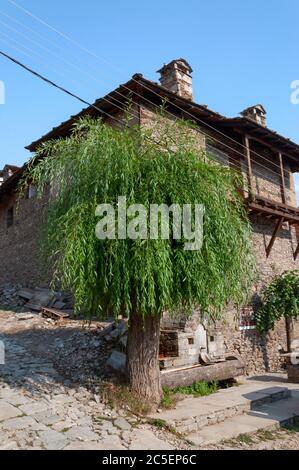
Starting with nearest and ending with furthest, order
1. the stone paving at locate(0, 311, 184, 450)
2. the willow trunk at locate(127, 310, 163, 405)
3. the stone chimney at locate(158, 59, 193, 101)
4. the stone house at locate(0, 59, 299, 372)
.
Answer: the stone paving at locate(0, 311, 184, 450)
the willow trunk at locate(127, 310, 163, 405)
the stone house at locate(0, 59, 299, 372)
the stone chimney at locate(158, 59, 193, 101)

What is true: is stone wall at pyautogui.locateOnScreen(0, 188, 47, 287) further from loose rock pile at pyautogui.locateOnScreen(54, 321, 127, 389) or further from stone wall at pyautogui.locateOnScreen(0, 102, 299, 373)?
loose rock pile at pyautogui.locateOnScreen(54, 321, 127, 389)

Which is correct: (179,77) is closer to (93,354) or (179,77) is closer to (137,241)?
(137,241)

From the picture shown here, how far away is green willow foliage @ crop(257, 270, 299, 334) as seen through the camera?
12.2m

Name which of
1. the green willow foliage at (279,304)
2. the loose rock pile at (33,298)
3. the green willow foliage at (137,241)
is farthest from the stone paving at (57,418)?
the green willow foliage at (279,304)

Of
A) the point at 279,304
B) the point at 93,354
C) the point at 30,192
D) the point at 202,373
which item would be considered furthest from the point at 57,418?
the point at 30,192

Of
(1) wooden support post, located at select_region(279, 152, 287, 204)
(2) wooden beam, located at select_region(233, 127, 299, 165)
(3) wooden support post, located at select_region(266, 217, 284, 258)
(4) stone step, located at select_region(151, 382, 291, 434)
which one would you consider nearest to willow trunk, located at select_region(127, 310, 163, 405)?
(4) stone step, located at select_region(151, 382, 291, 434)

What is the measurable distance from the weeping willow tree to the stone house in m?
2.81

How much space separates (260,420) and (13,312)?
8.73 meters

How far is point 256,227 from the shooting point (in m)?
13.2

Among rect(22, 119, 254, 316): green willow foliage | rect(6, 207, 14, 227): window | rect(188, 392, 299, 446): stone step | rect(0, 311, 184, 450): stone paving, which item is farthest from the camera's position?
rect(6, 207, 14, 227): window

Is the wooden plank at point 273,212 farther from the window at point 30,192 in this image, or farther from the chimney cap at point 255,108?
the window at point 30,192

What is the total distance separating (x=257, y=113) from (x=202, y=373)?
12289mm
